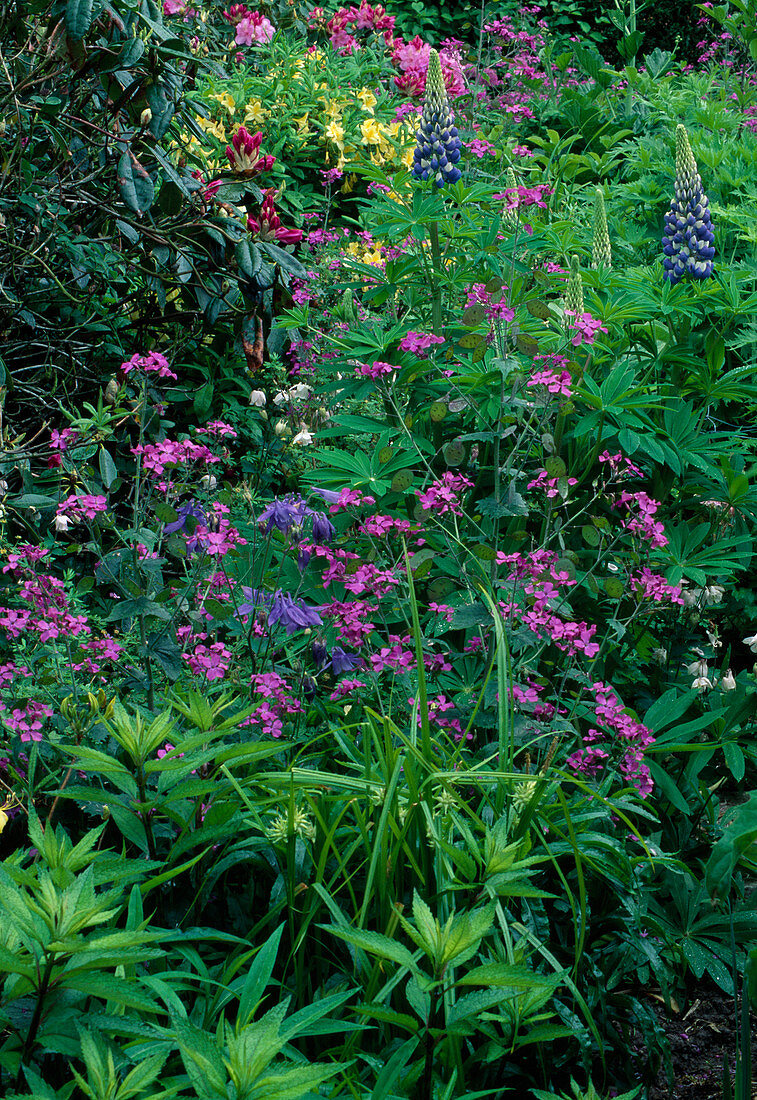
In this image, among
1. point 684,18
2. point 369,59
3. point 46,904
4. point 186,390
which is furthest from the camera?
point 684,18

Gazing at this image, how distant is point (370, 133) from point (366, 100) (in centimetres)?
46

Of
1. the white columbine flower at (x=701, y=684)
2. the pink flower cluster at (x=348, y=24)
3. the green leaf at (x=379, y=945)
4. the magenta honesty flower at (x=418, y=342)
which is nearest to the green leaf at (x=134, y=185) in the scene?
the magenta honesty flower at (x=418, y=342)

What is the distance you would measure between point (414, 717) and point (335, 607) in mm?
328

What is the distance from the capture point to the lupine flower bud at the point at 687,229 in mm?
2963

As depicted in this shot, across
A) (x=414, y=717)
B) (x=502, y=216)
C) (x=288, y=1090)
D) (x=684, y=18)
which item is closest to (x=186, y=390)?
(x=502, y=216)

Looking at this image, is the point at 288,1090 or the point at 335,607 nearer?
the point at 288,1090

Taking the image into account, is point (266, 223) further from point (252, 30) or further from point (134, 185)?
point (252, 30)

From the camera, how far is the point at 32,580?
82.0 inches

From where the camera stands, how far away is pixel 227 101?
4828 mm

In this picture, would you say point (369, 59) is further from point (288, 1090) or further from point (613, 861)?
point (288, 1090)

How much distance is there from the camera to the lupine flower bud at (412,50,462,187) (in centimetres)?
279

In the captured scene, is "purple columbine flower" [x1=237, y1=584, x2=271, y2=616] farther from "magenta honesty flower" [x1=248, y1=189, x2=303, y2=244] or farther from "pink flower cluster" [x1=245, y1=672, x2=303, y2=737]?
"magenta honesty flower" [x1=248, y1=189, x2=303, y2=244]

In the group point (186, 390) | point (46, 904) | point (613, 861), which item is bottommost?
point (186, 390)

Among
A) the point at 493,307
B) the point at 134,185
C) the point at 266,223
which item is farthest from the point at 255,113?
the point at 493,307
